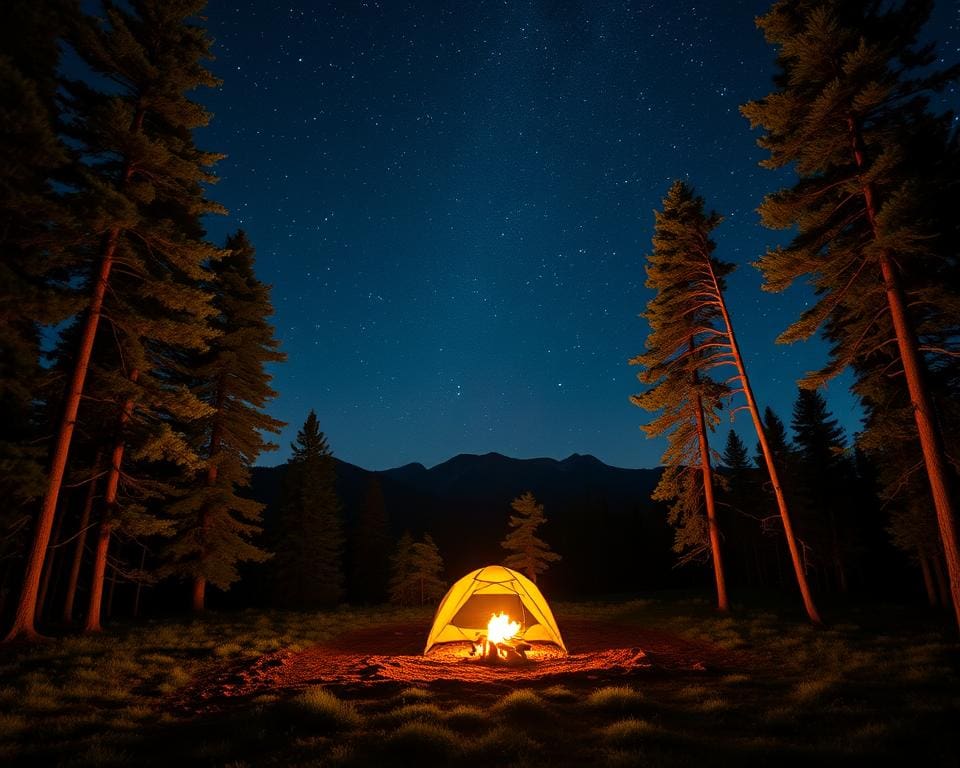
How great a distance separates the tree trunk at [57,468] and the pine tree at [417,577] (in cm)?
3031

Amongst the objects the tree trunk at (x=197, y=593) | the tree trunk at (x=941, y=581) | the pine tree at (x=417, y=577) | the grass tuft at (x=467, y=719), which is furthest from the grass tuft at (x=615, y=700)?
the pine tree at (x=417, y=577)

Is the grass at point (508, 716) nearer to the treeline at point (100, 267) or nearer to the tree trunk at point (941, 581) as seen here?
the treeline at point (100, 267)

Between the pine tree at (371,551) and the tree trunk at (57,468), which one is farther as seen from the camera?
the pine tree at (371,551)

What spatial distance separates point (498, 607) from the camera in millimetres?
15242

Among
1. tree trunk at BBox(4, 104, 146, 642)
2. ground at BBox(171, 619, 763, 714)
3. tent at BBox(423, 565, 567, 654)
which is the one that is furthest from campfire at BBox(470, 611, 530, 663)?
tree trunk at BBox(4, 104, 146, 642)

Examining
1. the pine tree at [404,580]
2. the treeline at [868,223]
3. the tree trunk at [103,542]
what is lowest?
the pine tree at [404,580]

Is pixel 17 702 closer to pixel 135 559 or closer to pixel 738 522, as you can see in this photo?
pixel 135 559

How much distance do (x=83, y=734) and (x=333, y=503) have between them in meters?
32.2

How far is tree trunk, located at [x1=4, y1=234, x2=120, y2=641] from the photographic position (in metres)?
10.5

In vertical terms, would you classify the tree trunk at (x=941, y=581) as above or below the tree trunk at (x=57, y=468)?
below

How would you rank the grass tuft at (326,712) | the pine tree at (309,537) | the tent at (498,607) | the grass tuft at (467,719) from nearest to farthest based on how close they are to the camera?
the grass tuft at (326,712) → the grass tuft at (467,719) → the tent at (498,607) → the pine tree at (309,537)

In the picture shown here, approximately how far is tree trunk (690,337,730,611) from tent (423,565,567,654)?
23.7 feet

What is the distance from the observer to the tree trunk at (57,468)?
1055 cm

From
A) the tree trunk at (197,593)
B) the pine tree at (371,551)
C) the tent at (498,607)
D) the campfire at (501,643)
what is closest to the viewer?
the campfire at (501,643)
